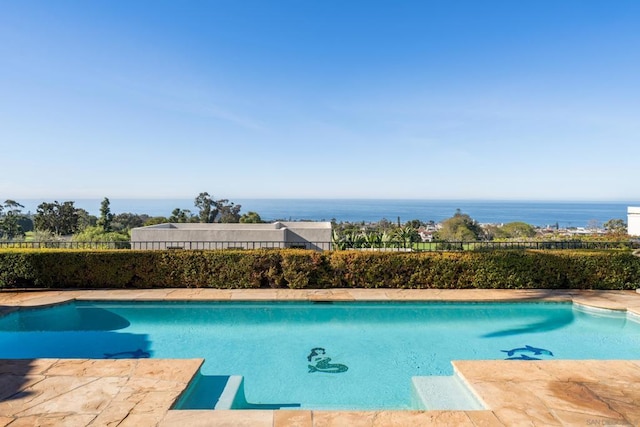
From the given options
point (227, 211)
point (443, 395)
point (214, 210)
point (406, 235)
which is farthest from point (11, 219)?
point (443, 395)

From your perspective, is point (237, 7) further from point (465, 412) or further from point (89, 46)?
point (465, 412)

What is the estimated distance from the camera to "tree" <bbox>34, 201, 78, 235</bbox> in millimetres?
23484

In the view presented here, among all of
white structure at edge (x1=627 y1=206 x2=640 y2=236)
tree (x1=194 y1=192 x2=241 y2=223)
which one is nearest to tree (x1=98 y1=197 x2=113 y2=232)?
tree (x1=194 y1=192 x2=241 y2=223)

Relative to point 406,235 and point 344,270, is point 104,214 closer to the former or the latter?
point 406,235

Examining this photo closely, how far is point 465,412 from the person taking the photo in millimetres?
3594

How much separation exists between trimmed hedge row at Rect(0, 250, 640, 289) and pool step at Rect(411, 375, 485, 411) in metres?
5.09

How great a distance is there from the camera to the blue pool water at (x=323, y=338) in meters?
5.15

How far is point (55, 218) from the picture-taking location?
23906mm

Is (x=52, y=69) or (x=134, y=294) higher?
(x=52, y=69)

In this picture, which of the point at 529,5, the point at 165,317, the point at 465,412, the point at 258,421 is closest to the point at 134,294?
the point at 165,317

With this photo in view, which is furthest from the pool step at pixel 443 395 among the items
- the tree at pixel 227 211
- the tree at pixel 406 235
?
the tree at pixel 227 211

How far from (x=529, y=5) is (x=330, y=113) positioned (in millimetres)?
13533

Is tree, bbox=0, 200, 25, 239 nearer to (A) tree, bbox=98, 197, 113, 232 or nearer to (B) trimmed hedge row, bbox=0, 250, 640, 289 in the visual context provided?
(A) tree, bbox=98, 197, 113, 232

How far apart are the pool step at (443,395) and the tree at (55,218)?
25.9m
